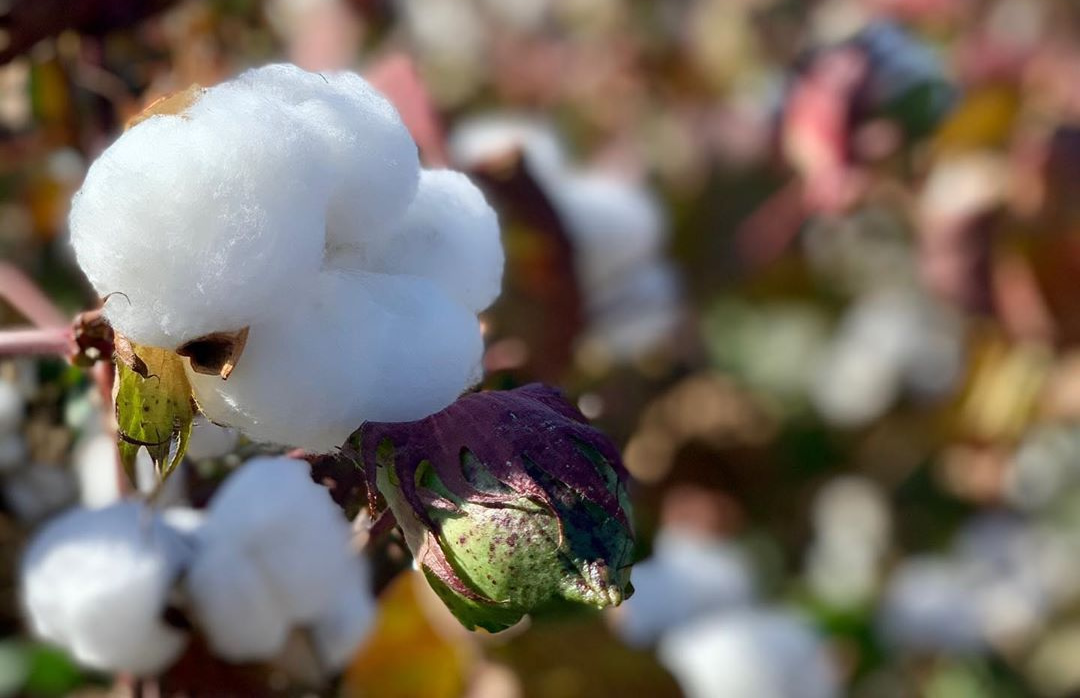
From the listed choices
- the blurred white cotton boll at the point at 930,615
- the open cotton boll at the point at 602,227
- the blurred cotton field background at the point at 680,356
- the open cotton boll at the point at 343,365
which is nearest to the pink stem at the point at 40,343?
the blurred cotton field background at the point at 680,356

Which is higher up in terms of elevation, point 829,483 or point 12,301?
point 12,301

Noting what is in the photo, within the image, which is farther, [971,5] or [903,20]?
[971,5]

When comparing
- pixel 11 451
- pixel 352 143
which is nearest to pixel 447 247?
pixel 352 143

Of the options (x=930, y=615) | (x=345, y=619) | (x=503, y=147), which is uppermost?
(x=503, y=147)

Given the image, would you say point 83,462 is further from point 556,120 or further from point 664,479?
point 556,120

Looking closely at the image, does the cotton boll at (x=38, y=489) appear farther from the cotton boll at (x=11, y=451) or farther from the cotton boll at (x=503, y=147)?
the cotton boll at (x=503, y=147)

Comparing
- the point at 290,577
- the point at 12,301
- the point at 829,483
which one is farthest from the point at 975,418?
the point at 12,301

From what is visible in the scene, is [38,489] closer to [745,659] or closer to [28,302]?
[28,302]
